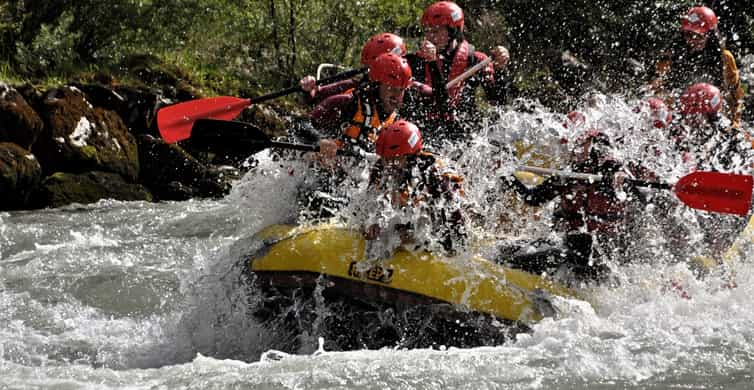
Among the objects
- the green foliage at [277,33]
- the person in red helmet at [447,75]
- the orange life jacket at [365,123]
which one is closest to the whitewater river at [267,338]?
the person in red helmet at [447,75]

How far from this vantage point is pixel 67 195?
30.9 feet

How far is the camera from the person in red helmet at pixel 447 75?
7.10 meters

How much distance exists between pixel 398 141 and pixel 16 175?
16.8 ft

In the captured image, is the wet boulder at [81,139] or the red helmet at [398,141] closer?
the red helmet at [398,141]

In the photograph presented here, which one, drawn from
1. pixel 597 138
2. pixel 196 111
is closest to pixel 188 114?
pixel 196 111

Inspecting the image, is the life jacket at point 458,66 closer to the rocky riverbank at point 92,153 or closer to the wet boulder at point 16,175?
the rocky riverbank at point 92,153

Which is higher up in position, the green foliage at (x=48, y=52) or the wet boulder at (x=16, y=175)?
the green foliage at (x=48, y=52)

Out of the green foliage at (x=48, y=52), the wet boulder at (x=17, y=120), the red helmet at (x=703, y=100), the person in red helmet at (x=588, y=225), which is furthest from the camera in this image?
the green foliage at (x=48, y=52)

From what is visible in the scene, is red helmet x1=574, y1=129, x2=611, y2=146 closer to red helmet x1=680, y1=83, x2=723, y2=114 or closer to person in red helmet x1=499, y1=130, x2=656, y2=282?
person in red helmet x1=499, y1=130, x2=656, y2=282

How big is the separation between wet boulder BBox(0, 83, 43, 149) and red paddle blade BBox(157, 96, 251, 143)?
3027mm

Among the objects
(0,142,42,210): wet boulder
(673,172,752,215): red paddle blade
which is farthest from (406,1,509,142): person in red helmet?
(0,142,42,210): wet boulder

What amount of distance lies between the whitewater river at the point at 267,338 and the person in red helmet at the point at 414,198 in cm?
69

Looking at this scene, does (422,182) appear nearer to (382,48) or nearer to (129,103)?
(382,48)

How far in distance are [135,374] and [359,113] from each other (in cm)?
215
